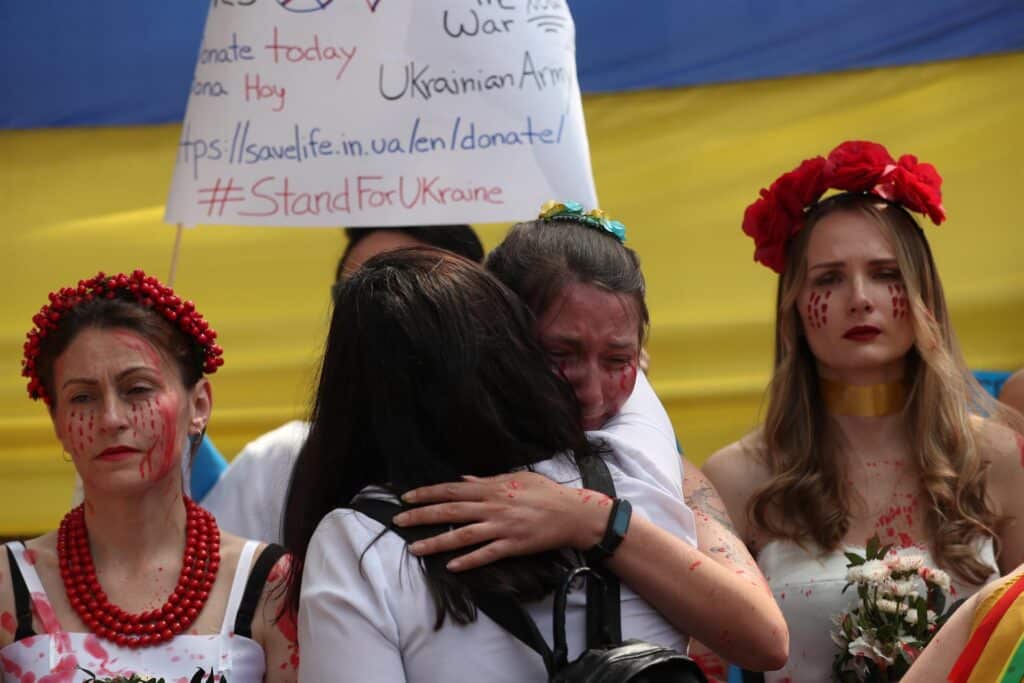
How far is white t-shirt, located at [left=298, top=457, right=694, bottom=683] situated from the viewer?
1858mm

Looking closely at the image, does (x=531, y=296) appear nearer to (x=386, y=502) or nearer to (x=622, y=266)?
(x=622, y=266)

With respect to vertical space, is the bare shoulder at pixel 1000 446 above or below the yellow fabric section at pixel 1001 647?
above

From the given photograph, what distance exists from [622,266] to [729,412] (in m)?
2.50

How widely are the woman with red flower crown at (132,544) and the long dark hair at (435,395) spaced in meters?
0.83

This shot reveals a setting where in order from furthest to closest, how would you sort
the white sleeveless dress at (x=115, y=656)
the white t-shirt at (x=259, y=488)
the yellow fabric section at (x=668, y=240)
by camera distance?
the yellow fabric section at (x=668, y=240) < the white t-shirt at (x=259, y=488) < the white sleeveless dress at (x=115, y=656)

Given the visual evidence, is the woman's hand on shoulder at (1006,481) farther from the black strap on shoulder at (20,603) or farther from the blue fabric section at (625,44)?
the black strap on shoulder at (20,603)

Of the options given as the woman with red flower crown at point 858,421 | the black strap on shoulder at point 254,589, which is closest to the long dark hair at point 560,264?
the black strap on shoulder at point 254,589

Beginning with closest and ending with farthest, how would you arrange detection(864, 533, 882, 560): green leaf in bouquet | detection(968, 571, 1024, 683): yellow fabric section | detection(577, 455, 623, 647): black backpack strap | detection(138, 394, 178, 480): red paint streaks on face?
detection(968, 571, 1024, 683): yellow fabric section, detection(577, 455, 623, 647): black backpack strap, detection(138, 394, 178, 480): red paint streaks on face, detection(864, 533, 882, 560): green leaf in bouquet

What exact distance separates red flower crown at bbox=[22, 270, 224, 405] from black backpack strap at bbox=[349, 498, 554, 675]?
1.16 m

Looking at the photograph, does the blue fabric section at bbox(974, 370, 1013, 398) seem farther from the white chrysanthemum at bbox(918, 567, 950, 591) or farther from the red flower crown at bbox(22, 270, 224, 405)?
the red flower crown at bbox(22, 270, 224, 405)

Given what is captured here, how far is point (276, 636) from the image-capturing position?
278 centimetres

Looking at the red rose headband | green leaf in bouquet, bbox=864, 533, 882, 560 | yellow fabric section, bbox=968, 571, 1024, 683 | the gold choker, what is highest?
the red rose headband

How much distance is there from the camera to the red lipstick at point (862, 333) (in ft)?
12.1

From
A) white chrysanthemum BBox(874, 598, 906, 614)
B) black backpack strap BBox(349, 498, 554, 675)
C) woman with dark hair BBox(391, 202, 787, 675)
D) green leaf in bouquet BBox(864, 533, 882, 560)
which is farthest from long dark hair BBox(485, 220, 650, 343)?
green leaf in bouquet BBox(864, 533, 882, 560)
